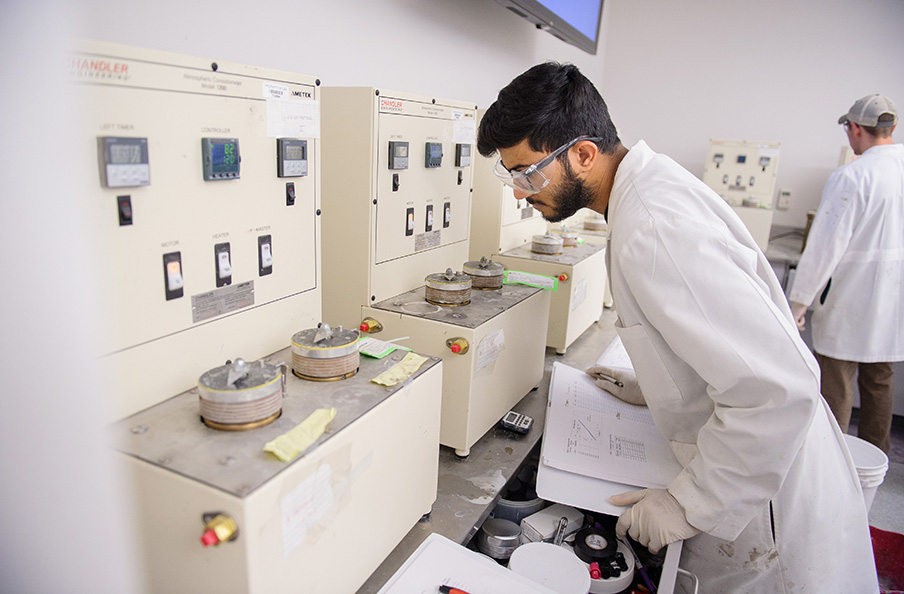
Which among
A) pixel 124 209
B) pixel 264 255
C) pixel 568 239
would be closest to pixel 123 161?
pixel 124 209

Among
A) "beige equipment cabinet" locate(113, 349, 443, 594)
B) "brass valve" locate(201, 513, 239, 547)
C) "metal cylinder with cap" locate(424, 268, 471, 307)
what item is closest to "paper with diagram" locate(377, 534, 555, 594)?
"beige equipment cabinet" locate(113, 349, 443, 594)

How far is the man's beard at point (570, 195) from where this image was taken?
1.15 metres

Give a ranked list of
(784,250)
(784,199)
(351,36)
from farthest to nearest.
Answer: (784,199) → (784,250) → (351,36)

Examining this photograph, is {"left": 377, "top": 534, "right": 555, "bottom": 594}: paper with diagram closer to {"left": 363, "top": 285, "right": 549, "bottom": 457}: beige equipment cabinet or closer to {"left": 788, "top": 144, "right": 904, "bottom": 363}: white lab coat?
{"left": 363, "top": 285, "right": 549, "bottom": 457}: beige equipment cabinet

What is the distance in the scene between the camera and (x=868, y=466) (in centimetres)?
148

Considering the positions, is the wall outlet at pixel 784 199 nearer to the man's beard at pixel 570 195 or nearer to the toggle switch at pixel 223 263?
the man's beard at pixel 570 195

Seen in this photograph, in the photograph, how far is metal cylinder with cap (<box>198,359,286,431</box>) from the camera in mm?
681

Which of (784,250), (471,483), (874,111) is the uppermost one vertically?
(874,111)

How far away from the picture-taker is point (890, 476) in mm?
2705

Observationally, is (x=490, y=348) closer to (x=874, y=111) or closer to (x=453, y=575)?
(x=453, y=575)

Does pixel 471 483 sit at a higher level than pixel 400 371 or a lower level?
lower

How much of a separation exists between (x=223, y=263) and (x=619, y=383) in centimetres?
101

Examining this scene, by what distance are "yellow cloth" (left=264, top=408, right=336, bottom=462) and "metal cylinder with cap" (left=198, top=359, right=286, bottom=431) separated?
0.15 ft

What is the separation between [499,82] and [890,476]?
2.66 metres
